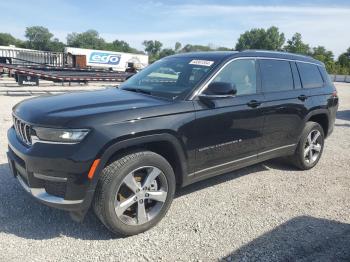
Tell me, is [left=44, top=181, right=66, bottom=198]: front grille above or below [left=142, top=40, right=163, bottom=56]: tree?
below

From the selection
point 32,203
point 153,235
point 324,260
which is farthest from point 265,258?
point 32,203

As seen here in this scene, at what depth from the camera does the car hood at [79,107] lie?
304cm

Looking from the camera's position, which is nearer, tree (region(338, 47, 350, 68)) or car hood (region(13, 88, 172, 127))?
car hood (region(13, 88, 172, 127))

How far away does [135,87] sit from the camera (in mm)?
4340

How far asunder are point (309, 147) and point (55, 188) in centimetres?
420

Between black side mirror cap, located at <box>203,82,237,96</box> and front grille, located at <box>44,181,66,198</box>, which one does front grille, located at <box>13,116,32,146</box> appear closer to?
front grille, located at <box>44,181,66,198</box>

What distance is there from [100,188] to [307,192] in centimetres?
303

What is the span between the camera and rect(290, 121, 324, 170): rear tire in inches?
212

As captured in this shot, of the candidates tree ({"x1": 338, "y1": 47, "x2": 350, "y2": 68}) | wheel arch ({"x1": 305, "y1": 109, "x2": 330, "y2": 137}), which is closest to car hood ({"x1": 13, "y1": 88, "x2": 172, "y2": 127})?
wheel arch ({"x1": 305, "y1": 109, "x2": 330, "y2": 137})

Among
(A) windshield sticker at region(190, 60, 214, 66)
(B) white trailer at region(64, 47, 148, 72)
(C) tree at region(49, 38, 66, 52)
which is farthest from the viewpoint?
(C) tree at region(49, 38, 66, 52)

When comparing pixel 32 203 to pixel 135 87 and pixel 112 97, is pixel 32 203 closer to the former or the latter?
pixel 112 97

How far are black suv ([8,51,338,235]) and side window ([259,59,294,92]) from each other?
0.02 meters

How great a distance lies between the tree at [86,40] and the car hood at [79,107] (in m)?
123

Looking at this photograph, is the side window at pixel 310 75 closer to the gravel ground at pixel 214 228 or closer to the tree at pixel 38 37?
Answer: the gravel ground at pixel 214 228
